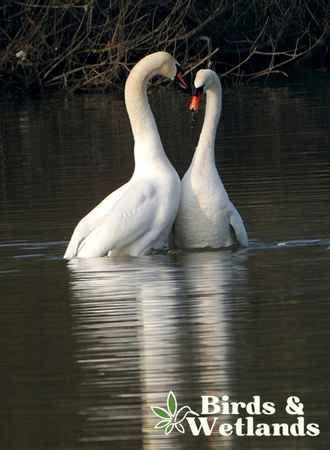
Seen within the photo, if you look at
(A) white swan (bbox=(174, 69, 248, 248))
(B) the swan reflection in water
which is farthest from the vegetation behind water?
(B) the swan reflection in water

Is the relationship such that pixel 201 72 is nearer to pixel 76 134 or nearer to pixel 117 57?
pixel 76 134

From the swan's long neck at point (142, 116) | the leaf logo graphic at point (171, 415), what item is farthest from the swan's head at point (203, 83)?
the leaf logo graphic at point (171, 415)

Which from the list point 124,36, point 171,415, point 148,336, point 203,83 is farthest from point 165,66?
point 124,36

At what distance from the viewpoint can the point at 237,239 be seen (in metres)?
10.8

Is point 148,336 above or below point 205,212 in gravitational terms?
below

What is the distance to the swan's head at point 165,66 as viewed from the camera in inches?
452

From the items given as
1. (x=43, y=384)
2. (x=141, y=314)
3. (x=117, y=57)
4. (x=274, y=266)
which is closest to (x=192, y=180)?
(x=274, y=266)

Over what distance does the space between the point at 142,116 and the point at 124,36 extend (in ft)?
56.0

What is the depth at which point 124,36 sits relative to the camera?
92.2 ft

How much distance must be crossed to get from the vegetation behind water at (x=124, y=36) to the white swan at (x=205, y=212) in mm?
16007

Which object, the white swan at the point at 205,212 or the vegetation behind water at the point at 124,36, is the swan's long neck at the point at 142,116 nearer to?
the white swan at the point at 205,212

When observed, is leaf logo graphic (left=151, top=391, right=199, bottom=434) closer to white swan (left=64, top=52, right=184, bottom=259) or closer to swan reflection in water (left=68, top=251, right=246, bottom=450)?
swan reflection in water (left=68, top=251, right=246, bottom=450)

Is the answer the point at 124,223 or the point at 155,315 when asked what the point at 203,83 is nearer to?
the point at 124,223

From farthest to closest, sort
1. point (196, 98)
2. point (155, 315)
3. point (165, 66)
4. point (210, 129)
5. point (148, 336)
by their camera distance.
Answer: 1. point (165, 66)
2. point (196, 98)
3. point (210, 129)
4. point (155, 315)
5. point (148, 336)
